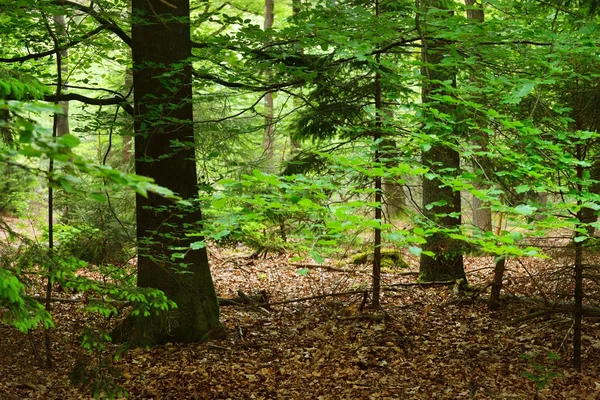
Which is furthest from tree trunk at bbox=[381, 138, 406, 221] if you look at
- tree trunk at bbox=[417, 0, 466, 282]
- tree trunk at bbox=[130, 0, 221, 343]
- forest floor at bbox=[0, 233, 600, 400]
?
tree trunk at bbox=[130, 0, 221, 343]

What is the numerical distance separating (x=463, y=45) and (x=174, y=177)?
373 cm

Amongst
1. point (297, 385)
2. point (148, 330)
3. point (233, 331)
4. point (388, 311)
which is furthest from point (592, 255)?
point (148, 330)

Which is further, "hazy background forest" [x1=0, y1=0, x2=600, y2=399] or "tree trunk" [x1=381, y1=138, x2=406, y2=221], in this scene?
"hazy background forest" [x1=0, y1=0, x2=600, y2=399]

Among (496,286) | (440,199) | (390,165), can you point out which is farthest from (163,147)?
(496,286)

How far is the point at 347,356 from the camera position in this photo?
22.8 feet

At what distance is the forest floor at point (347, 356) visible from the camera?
6.09 m

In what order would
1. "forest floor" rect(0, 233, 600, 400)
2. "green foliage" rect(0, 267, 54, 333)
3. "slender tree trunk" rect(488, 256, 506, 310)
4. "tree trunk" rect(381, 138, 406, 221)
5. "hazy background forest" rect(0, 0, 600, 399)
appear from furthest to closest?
"slender tree trunk" rect(488, 256, 506, 310) < "forest floor" rect(0, 233, 600, 400) < "hazy background forest" rect(0, 0, 600, 399) < "tree trunk" rect(381, 138, 406, 221) < "green foliage" rect(0, 267, 54, 333)

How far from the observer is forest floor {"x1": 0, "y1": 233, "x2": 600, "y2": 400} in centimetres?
609

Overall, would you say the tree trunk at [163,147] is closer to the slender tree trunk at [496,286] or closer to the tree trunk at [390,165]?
the tree trunk at [390,165]

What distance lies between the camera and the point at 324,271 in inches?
433

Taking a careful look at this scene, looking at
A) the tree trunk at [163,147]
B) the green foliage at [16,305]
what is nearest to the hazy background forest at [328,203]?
the tree trunk at [163,147]

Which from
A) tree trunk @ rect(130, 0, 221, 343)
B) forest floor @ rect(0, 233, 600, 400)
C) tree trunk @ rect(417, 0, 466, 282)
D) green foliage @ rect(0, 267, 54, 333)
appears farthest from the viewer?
tree trunk @ rect(417, 0, 466, 282)

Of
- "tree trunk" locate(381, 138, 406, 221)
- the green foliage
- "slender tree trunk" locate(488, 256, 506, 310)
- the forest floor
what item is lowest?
the forest floor

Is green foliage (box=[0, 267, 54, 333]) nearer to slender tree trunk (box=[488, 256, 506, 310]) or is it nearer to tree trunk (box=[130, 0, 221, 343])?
tree trunk (box=[130, 0, 221, 343])
